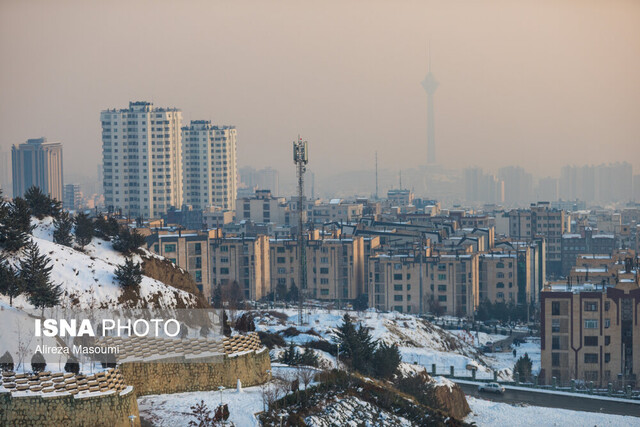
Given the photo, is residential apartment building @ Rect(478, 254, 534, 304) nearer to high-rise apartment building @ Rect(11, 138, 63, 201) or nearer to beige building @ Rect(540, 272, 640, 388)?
beige building @ Rect(540, 272, 640, 388)

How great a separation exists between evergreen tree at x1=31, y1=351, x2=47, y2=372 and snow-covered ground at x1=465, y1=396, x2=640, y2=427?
22.0 ft

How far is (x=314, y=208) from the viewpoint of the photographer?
55312mm

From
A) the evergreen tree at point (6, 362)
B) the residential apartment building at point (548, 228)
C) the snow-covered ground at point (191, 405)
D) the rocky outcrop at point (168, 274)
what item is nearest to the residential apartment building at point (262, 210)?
the residential apartment building at point (548, 228)

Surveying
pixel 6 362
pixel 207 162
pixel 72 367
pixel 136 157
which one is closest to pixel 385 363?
pixel 72 367

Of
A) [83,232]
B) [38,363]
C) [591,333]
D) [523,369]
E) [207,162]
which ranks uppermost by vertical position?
[207,162]

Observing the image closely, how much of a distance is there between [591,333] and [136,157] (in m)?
35.7

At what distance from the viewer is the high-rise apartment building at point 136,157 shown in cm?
5222

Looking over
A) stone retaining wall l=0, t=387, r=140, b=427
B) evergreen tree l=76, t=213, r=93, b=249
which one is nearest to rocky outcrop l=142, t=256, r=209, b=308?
evergreen tree l=76, t=213, r=93, b=249

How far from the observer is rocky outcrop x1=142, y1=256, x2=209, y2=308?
48.5 feet

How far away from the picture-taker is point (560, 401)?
55.3ft

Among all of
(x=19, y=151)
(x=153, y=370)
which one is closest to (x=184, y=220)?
(x=19, y=151)

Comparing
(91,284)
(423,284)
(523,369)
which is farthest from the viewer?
(423,284)

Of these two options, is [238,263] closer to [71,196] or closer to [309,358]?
[309,358]

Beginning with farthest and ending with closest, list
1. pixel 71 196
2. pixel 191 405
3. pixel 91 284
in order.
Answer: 1. pixel 71 196
2. pixel 91 284
3. pixel 191 405
